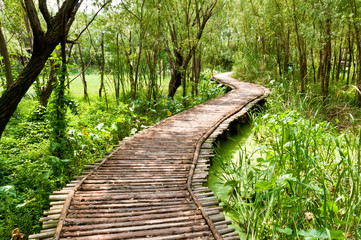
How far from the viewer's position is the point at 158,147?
3672mm

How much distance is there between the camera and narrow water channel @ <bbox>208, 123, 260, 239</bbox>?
121 inches

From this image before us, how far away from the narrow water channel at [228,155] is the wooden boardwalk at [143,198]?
29 cm

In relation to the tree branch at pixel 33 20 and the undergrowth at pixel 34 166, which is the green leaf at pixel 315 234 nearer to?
the undergrowth at pixel 34 166

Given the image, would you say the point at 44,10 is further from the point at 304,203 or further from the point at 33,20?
the point at 304,203

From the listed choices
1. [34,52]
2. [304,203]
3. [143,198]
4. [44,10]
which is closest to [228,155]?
[304,203]

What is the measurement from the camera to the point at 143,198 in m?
2.40

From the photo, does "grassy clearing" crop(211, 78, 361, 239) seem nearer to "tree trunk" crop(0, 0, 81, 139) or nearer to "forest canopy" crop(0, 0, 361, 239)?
"forest canopy" crop(0, 0, 361, 239)

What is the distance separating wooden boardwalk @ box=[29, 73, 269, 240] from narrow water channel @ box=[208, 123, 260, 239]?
293 mm

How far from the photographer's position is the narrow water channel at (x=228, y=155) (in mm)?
3064

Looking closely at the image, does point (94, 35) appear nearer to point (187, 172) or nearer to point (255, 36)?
point (255, 36)

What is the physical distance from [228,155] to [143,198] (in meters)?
2.21

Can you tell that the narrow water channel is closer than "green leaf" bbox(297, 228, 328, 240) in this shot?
No

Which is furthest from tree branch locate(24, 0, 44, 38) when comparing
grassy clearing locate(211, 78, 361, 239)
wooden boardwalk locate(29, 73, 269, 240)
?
grassy clearing locate(211, 78, 361, 239)

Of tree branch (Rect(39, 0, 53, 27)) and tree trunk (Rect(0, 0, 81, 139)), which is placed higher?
tree branch (Rect(39, 0, 53, 27))
